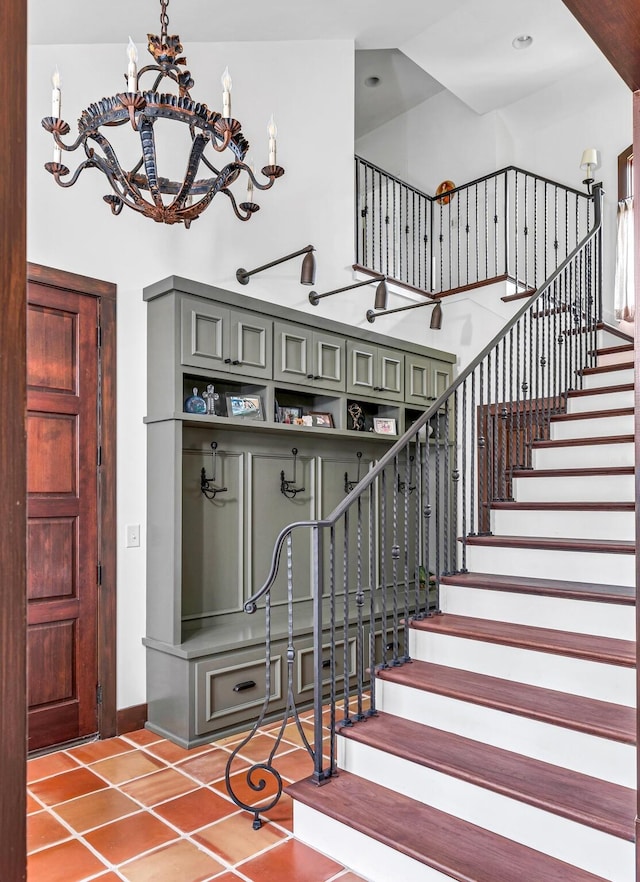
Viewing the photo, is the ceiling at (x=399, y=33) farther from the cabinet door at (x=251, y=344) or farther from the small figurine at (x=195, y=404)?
the small figurine at (x=195, y=404)

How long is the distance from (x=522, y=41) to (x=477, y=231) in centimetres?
188

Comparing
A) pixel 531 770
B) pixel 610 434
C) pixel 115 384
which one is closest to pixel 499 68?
pixel 610 434

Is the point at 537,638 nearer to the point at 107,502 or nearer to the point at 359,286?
the point at 107,502

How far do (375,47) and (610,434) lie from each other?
4020 mm

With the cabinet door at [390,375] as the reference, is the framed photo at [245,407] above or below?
below

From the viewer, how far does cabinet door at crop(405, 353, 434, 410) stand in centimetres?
550

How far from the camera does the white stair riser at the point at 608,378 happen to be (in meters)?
4.50

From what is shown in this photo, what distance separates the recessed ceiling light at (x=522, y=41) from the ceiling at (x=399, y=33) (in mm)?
48

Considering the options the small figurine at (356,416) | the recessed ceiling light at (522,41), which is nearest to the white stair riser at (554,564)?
the small figurine at (356,416)

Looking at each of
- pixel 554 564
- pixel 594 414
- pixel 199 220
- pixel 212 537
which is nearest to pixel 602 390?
pixel 594 414

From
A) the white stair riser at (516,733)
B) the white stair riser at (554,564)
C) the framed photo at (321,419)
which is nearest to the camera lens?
the white stair riser at (516,733)

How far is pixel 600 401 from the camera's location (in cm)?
437

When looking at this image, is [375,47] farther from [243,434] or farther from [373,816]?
[373,816]

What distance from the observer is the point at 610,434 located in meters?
4.07
